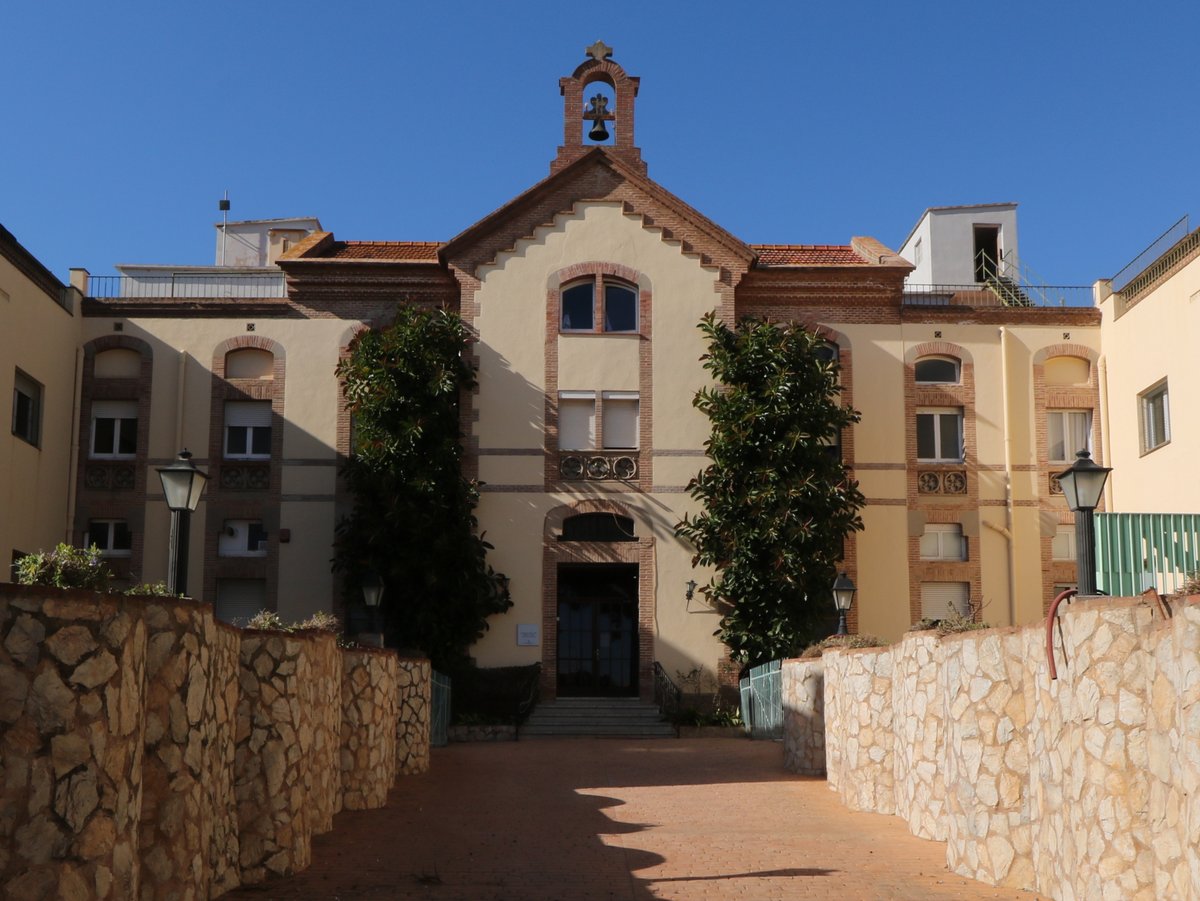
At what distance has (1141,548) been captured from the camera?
55.0 ft

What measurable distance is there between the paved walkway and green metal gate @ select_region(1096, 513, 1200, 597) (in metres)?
4.49

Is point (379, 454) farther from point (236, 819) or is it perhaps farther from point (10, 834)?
point (10, 834)

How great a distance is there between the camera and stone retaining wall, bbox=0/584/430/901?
20.9ft

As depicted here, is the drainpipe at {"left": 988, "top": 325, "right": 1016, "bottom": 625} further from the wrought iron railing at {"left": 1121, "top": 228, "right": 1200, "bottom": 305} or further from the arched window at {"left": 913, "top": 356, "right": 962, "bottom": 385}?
the wrought iron railing at {"left": 1121, "top": 228, "right": 1200, "bottom": 305}

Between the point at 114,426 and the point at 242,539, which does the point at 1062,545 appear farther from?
the point at 114,426

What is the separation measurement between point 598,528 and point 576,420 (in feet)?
7.87

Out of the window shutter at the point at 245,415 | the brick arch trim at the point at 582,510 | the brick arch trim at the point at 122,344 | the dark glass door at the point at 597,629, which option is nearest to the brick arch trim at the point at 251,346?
the window shutter at the point at 245,415

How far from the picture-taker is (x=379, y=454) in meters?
27.2

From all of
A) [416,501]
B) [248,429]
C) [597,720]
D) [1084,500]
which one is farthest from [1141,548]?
[248,429]

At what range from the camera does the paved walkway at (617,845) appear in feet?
32.2

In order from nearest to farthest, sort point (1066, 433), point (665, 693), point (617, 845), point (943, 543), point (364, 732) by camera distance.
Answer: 1. point (617, 845)
2. point (364, 732)
3. point (665, 693)
4. point (943, 543)
5. point (1066, 433)

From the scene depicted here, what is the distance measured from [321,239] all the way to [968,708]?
23334 millimetres

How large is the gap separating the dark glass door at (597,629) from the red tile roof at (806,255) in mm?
7963

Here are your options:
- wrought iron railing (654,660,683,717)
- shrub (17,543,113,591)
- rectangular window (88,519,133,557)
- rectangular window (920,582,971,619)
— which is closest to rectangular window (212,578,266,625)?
rectangular window (88,519,133,557)
